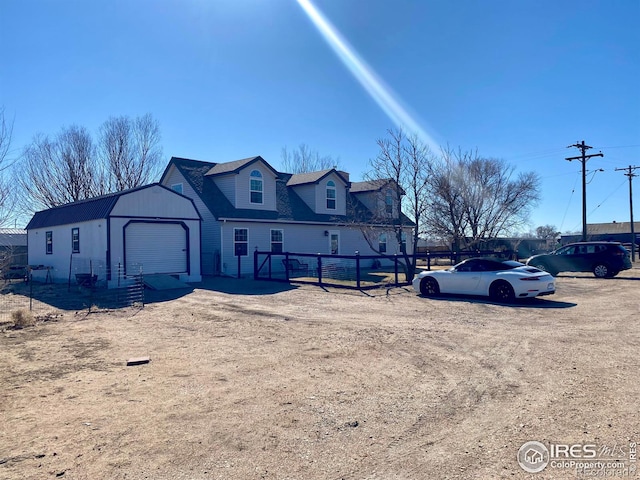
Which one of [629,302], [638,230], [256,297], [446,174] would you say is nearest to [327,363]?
[256,297]

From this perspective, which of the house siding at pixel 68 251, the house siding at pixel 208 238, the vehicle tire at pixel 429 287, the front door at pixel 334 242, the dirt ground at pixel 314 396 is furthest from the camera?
the front door at pixel 334 242

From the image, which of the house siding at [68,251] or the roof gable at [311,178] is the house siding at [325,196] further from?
the house siding at [68,251]

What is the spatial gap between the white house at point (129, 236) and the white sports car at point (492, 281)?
10.6 meters

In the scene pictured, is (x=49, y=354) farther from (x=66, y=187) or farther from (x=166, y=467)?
(x=66, y=187)

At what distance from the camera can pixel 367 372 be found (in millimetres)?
6613

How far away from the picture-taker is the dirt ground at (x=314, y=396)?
13.1ft

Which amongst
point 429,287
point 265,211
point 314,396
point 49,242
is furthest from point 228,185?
point 314,396

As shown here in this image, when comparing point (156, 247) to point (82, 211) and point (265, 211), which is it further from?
point (265, 211)

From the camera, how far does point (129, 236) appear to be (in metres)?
19.0

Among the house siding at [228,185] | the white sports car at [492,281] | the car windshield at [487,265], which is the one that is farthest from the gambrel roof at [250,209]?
the car windshield at [487,265]

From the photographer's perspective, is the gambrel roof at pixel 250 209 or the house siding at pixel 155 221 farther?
the gambrel roof at pixel 250 209

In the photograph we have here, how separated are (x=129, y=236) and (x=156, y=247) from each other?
3.98 feet

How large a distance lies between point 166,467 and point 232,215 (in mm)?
19936

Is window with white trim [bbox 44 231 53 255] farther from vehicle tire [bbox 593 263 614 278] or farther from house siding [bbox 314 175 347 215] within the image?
vehicle tire [bbox 593 263 614 278]
